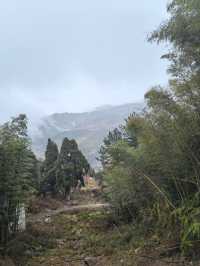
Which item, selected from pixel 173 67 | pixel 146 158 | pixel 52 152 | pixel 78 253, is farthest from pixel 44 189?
pixel 173 67

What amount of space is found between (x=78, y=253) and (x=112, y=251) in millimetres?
713

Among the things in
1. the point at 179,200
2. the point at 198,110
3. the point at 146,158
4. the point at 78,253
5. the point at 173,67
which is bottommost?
the point at 78,253

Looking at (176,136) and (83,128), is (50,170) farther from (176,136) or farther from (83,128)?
(83,128)

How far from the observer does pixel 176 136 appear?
5.02m

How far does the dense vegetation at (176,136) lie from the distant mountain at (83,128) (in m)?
27.3

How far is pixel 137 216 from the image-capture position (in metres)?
7.73

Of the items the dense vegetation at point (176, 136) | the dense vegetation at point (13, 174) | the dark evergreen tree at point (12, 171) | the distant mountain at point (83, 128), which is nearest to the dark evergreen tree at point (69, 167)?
the dense vegetation at point (13, 174)

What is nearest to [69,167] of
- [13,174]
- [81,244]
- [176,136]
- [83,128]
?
[81,244]

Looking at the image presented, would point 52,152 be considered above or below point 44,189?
above

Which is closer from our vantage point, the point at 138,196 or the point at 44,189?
the point at 138,196

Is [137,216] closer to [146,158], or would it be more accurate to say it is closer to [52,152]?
[146,158]

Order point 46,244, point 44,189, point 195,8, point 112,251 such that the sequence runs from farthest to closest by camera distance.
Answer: point 44,189 < point 46,244 < point 112,251 < point 195,8

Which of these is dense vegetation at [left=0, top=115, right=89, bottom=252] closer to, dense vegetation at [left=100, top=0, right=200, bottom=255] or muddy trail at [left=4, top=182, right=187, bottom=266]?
muddy trail at [left=4, top=182, right=187, bottom=266]

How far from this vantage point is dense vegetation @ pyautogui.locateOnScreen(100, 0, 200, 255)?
4.76 meters
